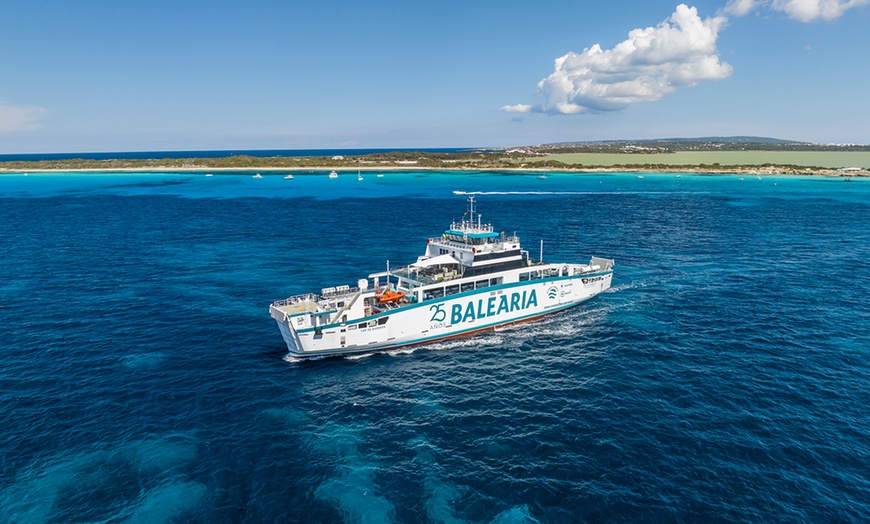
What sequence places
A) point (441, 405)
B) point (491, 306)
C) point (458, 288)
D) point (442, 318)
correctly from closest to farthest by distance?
point (441, 405) < point (442, 318) < point (458, 288) < point (491, 306)

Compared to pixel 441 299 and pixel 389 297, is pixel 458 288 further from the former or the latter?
pixel 389 297

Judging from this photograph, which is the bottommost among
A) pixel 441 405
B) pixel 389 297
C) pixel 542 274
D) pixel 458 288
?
pixel 441 405

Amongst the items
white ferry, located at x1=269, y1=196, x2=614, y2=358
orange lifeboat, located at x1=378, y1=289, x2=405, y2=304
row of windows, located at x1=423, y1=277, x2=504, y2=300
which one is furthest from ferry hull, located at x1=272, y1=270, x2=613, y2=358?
orange lifeboat, located at x1=378, y1=289, x2=405, y2=304

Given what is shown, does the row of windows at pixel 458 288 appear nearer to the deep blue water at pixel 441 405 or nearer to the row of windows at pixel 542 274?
the row of windows at pixel 542 274

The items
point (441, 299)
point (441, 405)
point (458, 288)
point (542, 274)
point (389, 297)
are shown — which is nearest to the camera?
point (441, 405)

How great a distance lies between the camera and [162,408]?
4175 cm

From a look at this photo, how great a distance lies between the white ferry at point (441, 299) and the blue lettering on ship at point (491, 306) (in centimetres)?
13

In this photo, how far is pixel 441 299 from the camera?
5609 centimetres

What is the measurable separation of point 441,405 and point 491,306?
19.9 metres

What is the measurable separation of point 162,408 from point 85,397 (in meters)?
8.17

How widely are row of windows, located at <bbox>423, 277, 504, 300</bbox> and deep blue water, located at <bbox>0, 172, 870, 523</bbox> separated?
19.6 feet

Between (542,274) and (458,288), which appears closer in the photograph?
(458,288)

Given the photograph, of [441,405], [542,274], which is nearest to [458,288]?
[542,274]

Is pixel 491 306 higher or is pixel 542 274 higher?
pixel 542 274
